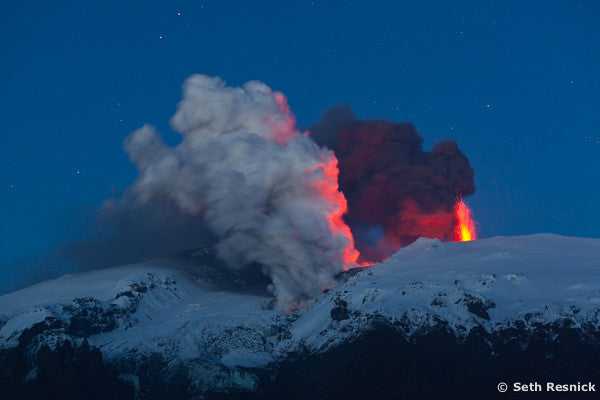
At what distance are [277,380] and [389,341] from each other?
17217mm

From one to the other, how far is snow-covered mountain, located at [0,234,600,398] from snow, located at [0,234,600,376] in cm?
32

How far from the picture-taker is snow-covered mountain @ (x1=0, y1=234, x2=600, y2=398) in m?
87.1

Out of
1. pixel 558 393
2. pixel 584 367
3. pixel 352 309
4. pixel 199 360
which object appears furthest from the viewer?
pixel 352 309

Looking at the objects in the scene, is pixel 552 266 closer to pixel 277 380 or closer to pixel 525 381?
pixel 525 381

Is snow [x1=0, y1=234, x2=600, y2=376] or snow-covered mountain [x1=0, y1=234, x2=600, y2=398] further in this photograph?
snow [x1=0, y1=234, x2=600, y2=376]

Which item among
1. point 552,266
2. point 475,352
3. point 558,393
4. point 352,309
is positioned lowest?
point 558,393

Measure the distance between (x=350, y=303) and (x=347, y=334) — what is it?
34.7 feet

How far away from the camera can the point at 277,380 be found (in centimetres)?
9238

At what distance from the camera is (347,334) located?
96.1 metres

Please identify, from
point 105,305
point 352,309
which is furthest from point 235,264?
point 352,309

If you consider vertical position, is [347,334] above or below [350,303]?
below

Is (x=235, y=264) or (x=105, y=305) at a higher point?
(x=235, y=264)

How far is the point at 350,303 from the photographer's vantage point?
106 metres

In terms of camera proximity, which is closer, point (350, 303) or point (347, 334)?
point (347, 334)
